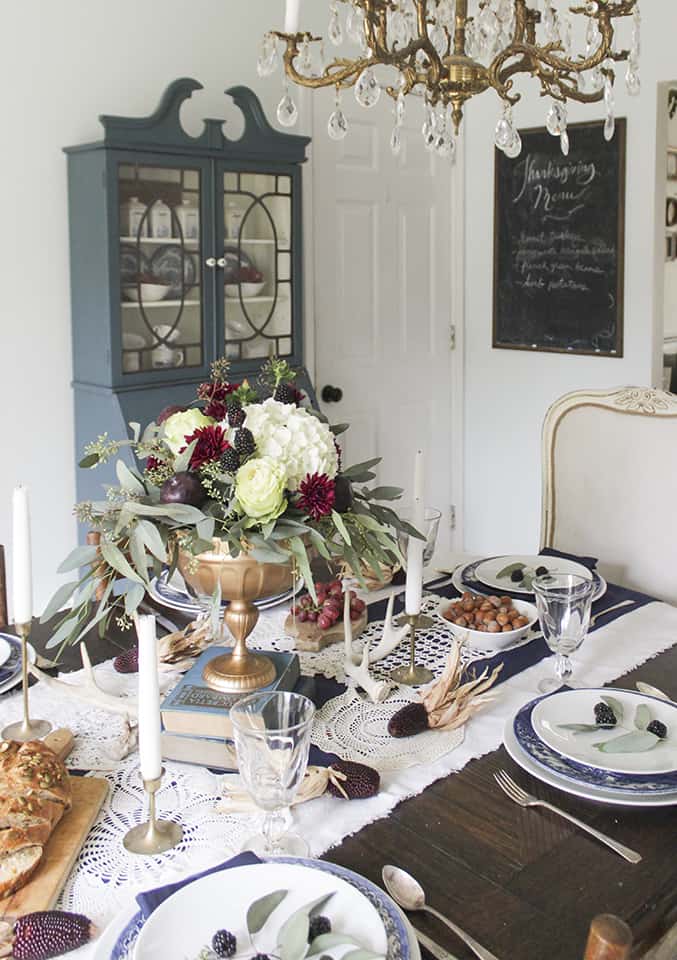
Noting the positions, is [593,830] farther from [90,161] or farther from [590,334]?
[590,334]

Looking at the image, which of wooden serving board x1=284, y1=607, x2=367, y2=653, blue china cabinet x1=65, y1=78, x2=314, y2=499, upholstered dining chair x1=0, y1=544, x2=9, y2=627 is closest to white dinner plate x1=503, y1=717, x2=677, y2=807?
wooden serving board x1=284, y1=607, x2=367, y2=653

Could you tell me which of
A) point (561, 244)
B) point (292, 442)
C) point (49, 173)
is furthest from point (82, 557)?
point (561, 244)

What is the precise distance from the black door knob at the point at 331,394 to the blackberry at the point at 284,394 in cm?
221

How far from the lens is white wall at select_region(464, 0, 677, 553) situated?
3420mm

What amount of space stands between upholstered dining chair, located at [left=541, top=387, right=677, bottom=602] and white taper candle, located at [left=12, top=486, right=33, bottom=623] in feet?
4.48

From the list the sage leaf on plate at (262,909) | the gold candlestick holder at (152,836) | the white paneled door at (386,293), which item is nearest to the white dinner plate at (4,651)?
the gold candlestick holder at (152,836)

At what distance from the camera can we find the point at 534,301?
3811 millimetres

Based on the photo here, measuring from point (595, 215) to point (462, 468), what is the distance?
1.16 metres

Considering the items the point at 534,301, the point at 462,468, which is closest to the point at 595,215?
the point at 534,301

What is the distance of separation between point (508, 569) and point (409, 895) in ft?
3.37

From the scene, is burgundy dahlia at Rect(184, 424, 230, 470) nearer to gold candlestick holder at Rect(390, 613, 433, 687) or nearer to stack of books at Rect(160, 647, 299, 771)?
stack of books at Rect(160, 647, 299, 771)

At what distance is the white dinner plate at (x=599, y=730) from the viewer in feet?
4.03

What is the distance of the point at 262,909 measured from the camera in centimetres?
93

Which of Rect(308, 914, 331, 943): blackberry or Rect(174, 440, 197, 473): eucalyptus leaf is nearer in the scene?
Rect(308, 914, 331, 943): blackberry
